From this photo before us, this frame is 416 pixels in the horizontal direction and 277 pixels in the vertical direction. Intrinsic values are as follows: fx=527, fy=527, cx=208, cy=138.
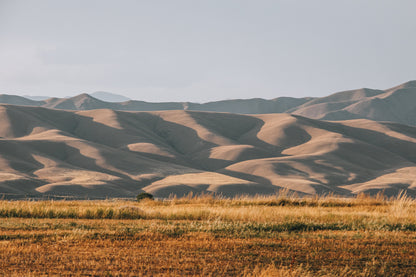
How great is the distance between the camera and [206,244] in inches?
523

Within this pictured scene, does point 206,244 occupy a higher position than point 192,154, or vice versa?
point 206,244

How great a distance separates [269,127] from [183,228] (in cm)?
15156

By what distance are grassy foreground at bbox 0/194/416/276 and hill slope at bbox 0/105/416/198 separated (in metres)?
51.7

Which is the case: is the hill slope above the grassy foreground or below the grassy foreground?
below

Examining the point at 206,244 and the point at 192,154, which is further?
the point at 192,154

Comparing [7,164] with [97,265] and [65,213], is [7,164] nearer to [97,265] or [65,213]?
[65,213]

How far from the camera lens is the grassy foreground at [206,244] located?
10359 mm

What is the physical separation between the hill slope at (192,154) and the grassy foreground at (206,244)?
51693mm

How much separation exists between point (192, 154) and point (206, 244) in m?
127

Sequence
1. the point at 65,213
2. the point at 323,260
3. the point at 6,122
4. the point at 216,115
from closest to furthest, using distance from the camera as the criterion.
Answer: the point at 323,260, the point at 65,213, the point at 6,122, the point at 216,115

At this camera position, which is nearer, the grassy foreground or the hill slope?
the grassy foreground

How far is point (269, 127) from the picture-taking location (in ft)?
545

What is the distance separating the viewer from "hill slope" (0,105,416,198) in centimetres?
9062

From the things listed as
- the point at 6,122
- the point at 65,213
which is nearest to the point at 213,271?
the point at 65,213
